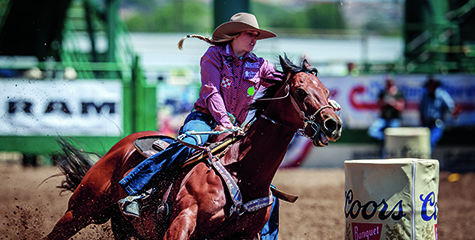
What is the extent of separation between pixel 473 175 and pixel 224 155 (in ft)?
31.4

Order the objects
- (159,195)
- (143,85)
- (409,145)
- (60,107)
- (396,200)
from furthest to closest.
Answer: (143,85) < (60,107) < (409,145) < (159,195) < (396,200)

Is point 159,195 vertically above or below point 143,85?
below

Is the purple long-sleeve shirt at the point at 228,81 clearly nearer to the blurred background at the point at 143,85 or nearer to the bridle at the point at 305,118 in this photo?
the bridle at the point at 305,118

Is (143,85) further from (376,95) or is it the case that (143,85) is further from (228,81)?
(228,81)

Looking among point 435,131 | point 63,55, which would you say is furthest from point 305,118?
point 63,55

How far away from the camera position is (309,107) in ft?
10.3

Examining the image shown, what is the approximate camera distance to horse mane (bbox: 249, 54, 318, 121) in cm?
343

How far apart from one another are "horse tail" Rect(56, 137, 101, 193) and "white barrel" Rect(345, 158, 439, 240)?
257cm

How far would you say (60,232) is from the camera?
4059mm

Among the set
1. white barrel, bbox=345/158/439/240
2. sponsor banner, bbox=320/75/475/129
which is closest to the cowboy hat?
white barrel, bbox=345/158/439/240

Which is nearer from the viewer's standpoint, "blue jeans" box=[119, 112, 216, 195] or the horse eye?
the horse eye

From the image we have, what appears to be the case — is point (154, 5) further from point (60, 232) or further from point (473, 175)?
point (60, 232)

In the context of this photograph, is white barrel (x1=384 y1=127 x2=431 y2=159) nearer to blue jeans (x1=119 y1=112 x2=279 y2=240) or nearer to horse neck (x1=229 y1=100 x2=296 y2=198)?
horse neck (x1=229 y1=100 x2=296 y2=198)

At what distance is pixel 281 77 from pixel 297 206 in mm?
4629
